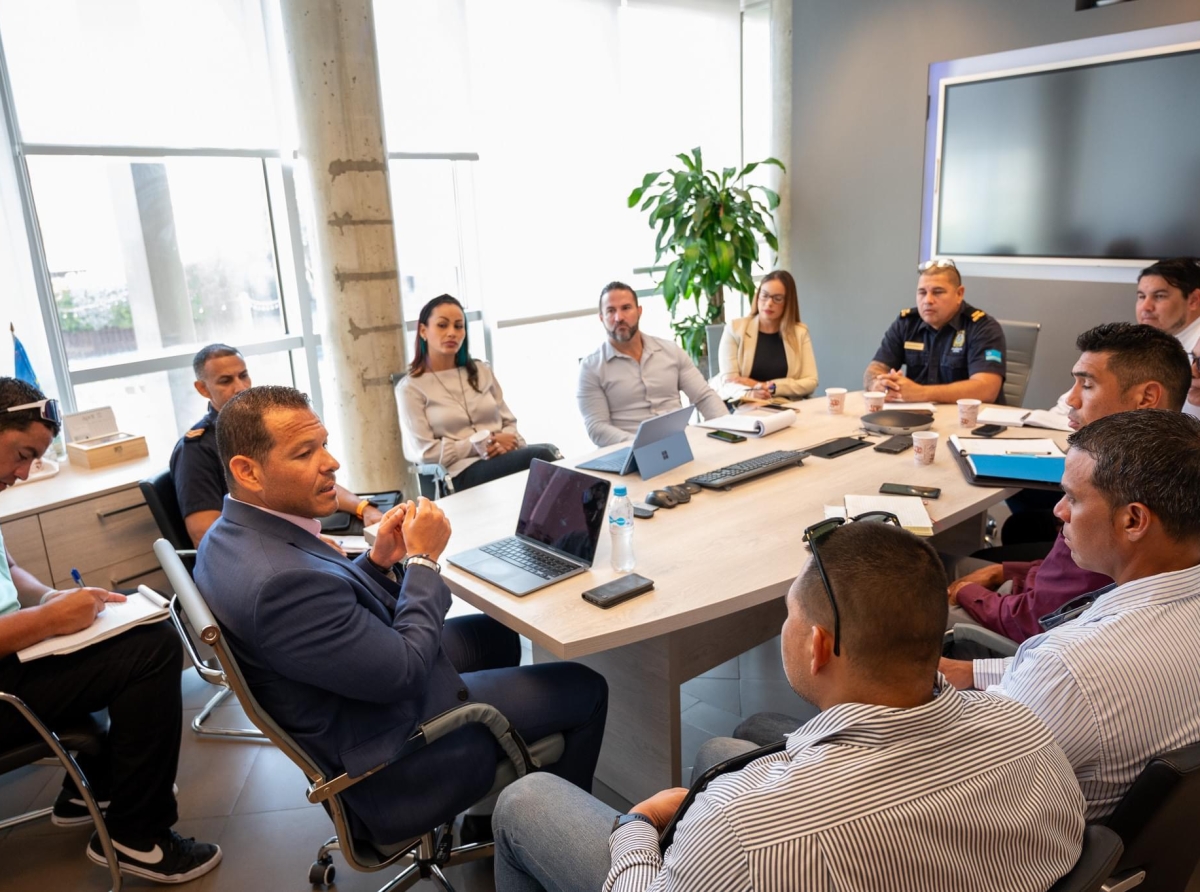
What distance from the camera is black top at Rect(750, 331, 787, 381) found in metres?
4.55

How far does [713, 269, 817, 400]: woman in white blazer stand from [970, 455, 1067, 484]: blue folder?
172cm

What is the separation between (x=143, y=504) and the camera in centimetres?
315

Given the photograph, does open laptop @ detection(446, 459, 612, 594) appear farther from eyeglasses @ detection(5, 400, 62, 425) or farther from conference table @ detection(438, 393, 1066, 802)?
eyeglasses @ detection(5, 400, 62, 425)

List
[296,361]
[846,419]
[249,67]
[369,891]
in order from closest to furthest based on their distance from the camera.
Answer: [369,891] < [846,419] < [249,67] < [296,361]

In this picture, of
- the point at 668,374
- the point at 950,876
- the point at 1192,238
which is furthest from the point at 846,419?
the point at 950,876

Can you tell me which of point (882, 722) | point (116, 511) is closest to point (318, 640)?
point (882, 722)

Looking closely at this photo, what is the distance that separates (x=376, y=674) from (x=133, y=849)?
1184mm

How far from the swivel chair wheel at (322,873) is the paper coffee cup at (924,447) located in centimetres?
222

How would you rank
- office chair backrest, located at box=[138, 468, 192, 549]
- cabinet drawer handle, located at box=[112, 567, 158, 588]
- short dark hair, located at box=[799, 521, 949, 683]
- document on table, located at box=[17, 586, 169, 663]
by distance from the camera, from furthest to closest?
1. cabinet drawer handle, located at box=[112, 567, 158, 588]
2. office chair backrest, located at box=[138, 468, 192, 549]
3. document on table, located at box=[17, 586, 169, 663]
4. short dark hair, located at box=[799, 521, 949, 683]

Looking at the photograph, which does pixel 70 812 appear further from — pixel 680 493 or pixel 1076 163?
pixel 1076 163

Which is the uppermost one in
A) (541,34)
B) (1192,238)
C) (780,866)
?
(541,34)

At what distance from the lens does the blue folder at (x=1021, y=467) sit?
262 centimetres

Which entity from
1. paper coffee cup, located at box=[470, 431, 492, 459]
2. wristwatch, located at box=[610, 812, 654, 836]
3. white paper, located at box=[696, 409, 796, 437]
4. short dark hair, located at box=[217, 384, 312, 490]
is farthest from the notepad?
paper coffee cup, located at box=[470, 431, 492, 459]

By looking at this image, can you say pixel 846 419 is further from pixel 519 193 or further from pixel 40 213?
pixel 40 213
